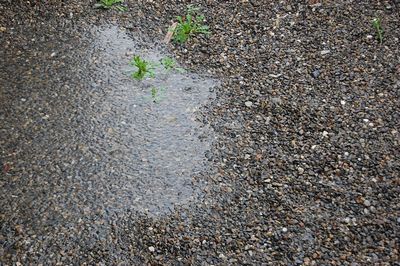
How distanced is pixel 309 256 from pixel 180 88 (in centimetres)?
129

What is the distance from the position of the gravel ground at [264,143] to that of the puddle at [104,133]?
0.04m

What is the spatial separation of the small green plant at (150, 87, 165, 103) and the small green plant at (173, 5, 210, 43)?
46 centimetres

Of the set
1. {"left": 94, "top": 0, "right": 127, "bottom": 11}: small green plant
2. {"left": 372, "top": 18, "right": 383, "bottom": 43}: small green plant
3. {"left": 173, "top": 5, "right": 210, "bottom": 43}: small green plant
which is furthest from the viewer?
{"left": 94, "top": 0, "right": 127, "bottom": 11}: small green plant

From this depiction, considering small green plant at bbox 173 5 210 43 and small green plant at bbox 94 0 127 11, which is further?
small green plant at bbox 94 0 127 11

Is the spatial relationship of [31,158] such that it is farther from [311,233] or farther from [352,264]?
[352,264]

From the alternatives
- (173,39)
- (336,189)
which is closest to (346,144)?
(336,189)

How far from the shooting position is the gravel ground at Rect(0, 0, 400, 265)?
2.40 m

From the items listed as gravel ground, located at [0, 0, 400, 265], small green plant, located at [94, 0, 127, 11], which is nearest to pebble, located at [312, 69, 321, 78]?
gravel ground, located at [0, 0, 400, 265]

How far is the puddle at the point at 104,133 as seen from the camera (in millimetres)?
2621

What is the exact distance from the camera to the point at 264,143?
2.80m

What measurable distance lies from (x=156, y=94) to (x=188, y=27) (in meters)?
0.60

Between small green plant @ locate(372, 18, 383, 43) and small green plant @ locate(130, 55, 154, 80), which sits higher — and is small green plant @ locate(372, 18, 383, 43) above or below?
above

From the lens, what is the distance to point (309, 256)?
2342 mm

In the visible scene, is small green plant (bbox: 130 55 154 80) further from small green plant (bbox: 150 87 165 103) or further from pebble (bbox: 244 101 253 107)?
pebble (bbox: 244 101 253 107)
